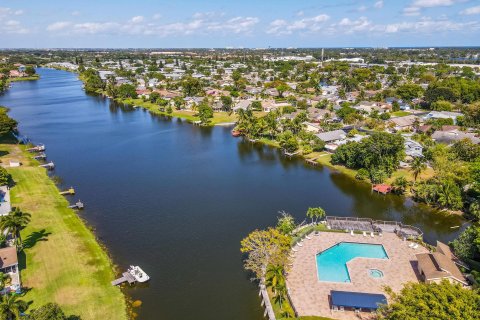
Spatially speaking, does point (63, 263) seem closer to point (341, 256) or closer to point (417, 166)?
point (341, 256)

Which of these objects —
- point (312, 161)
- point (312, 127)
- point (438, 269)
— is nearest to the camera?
point (438, 269)

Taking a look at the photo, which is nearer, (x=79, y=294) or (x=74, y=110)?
(x=79, y=294)

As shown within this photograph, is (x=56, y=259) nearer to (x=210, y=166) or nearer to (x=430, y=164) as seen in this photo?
(x=210, y=166)

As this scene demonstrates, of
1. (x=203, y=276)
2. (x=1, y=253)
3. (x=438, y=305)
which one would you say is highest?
(x=438, y=305)

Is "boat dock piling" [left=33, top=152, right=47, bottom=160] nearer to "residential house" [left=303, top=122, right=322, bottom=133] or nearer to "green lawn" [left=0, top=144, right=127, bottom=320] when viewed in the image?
"green lawn" [left=0, top=144, right=127, bottom=320]

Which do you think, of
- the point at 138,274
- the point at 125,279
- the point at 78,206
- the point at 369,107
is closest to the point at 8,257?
the point at 125,279

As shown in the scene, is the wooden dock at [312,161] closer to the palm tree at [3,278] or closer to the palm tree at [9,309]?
the palm tree at [3,278]

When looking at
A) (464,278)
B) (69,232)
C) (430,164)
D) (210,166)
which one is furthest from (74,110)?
(464,278)
